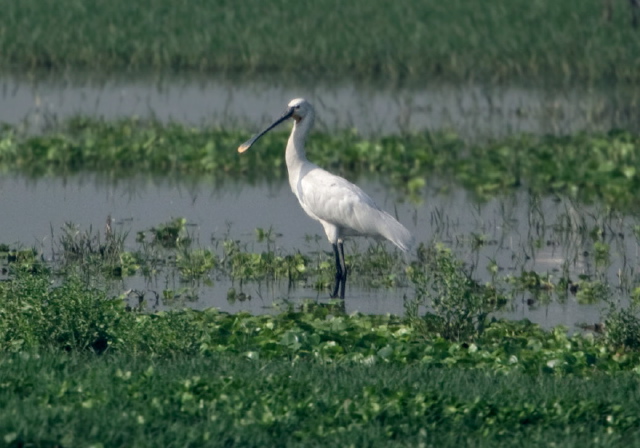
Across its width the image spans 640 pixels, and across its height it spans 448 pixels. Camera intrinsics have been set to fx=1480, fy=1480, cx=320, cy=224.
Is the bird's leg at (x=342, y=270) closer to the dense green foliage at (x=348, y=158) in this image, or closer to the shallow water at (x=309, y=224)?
the shallow water at (x=309, y=224)

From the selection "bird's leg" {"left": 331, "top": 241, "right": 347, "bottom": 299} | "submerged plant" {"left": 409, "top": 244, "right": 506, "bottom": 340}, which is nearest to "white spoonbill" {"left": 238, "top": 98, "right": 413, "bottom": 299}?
"bird's leg" {"left": 331, "top": 241, "right": 347, "bottom": 299}

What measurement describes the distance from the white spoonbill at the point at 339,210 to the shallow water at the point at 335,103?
591 centimetres

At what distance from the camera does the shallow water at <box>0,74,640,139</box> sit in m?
18.4

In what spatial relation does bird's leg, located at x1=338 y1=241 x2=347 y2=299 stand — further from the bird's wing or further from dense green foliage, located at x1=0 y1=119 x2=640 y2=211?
dense green foliage, located at x1=0 y1=119 x2=640 y2=211

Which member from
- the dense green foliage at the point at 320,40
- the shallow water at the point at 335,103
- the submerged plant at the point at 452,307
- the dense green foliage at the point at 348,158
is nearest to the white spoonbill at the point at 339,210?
the submerged plant at the point at 452,307

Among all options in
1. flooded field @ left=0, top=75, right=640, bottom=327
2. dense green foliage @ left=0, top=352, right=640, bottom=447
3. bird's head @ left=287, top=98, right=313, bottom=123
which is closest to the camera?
dense green foliage @ left=0, top=352, right=640, bottom=447

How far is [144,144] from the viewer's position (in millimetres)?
15656

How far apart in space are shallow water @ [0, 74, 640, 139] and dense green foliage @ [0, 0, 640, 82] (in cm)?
80

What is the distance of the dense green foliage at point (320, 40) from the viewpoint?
76.5 ft

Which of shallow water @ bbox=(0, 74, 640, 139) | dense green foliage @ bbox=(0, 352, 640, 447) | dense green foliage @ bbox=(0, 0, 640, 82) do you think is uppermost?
dense green foliage @ bbox=(0, 0, 640, 82)

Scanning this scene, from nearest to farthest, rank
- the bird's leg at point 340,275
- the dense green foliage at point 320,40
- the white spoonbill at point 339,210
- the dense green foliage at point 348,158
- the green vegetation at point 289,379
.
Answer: the green vegetation at point 289,379
the bird's leg at point 340,275
the white spoonbill at point 339,210
the dense green foliage at point 348,158
the dense green foliage at point 320,40

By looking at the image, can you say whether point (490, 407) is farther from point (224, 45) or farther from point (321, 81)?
point (224, 45)

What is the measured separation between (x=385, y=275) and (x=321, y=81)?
11750mm

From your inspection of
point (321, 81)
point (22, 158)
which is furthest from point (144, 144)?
point (321, 81)
